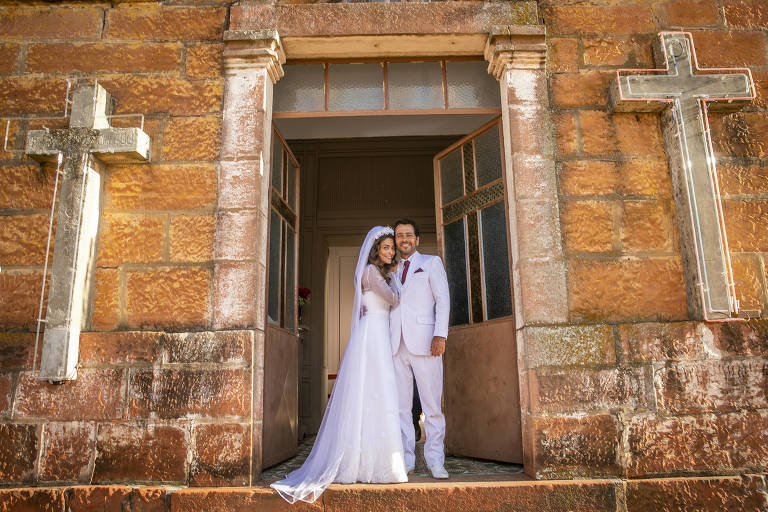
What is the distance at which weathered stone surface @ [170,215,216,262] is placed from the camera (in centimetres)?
356

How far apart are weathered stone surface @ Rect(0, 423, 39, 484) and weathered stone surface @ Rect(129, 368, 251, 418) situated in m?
0.57

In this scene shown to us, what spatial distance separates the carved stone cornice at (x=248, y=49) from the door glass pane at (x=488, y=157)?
5.57 feet

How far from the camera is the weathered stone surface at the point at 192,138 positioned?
3.71m

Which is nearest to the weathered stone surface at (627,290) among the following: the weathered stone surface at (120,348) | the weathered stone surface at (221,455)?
the weathered stone surface at (221,455)

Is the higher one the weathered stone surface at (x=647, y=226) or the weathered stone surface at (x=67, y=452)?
the weathered stone surface at (x=647, y=226)

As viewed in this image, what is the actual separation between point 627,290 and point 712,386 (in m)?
0.71

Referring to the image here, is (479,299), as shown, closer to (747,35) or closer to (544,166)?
(544,166)

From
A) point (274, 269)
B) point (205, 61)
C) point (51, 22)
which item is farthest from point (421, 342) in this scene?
point (51, 22)

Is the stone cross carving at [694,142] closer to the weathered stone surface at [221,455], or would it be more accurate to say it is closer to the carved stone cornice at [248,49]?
the carved stone cornice at [248,49]

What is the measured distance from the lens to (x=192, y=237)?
141 inches

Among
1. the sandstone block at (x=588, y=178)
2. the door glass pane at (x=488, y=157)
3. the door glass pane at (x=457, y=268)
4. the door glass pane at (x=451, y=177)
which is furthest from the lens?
the door glass pane at (x=451, y=177)

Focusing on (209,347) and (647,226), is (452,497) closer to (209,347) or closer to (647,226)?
(209,347)

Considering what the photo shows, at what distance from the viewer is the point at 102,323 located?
3.48 m

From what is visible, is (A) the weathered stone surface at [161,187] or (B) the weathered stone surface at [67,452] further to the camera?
(A) the weathered stone surface at [161,187]
